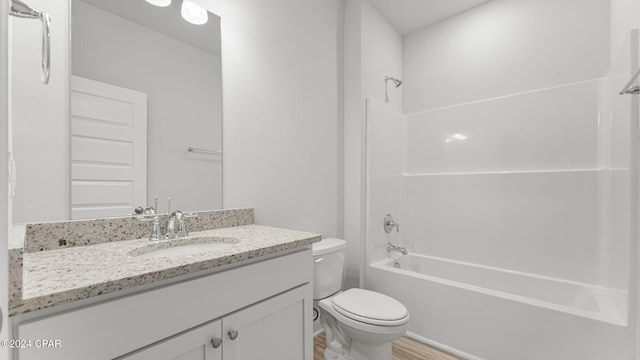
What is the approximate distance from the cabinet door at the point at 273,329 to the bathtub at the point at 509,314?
1.08 m

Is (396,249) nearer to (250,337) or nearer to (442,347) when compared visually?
(442,347)

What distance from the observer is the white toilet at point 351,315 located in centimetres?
137

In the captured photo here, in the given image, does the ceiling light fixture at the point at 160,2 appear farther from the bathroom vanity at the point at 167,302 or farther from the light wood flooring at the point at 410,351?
the light wood flooring at the point at 410,351

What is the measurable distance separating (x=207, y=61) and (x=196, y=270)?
1129 millimetres

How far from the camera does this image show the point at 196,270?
76 cm

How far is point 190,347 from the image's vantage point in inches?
29.4

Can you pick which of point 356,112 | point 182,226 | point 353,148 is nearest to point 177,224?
point 182,226

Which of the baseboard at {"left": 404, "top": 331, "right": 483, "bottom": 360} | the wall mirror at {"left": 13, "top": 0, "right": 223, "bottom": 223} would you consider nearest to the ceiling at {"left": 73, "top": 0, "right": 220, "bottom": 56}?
the wall mirror at {"left": 13, "top": 0, "right": 223, "bottom": 223}

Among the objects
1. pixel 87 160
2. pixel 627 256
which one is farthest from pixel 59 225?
pixel 627 256

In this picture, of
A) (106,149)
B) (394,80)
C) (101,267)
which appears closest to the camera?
(101,267)

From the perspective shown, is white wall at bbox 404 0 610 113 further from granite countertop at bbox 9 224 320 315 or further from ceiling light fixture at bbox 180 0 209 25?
granite countertop at bbox 9 224 320 315

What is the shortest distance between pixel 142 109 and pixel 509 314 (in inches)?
89.4

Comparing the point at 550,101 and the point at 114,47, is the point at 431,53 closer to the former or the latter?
the point at 550,101

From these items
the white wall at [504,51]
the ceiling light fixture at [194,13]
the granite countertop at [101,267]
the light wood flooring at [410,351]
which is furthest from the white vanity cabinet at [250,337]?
the white wall at [504,51]
